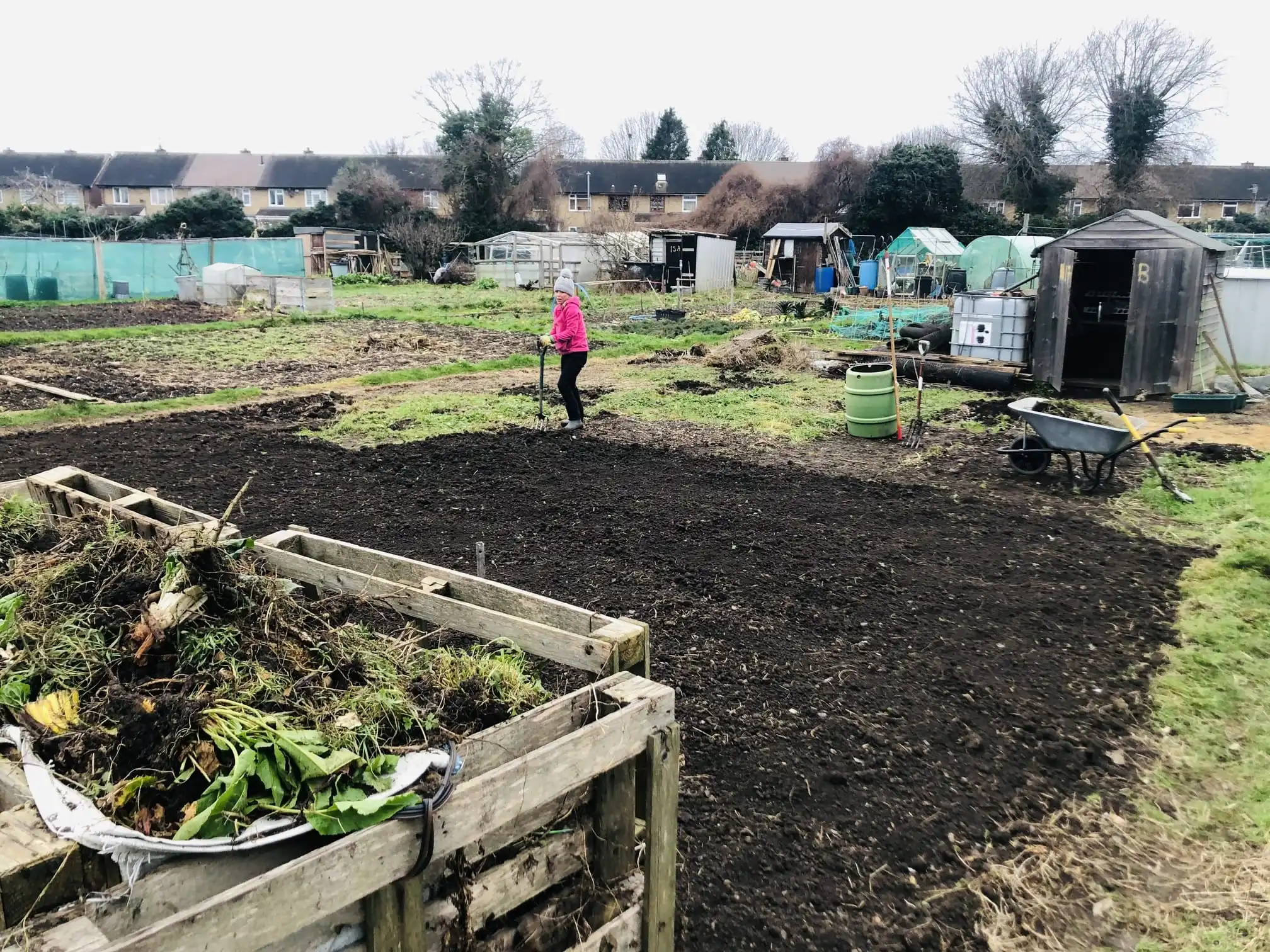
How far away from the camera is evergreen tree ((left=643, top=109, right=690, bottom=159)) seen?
80.1m

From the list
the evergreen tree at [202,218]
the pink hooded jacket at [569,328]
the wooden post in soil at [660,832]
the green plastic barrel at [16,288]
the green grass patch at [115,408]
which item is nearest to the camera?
the wooden post in soil at [660,832]

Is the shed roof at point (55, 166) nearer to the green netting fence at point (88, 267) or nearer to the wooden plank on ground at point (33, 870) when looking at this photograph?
the green netting fence at point (88, 267)

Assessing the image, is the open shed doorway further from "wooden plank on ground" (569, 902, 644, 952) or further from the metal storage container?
"wooden plank on ground" (569, 902, 644, 952)

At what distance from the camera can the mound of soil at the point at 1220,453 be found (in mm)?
11500

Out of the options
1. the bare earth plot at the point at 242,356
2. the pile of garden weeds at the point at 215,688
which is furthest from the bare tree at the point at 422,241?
the pile of garden weeds at the point at 215,688

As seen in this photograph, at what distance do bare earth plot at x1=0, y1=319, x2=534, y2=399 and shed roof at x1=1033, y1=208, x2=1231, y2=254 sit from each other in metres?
12.1

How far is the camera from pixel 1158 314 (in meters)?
16.2

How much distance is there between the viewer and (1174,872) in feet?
13.2

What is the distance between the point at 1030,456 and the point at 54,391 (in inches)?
584

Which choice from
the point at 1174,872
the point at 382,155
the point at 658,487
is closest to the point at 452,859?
the point at 1174,872

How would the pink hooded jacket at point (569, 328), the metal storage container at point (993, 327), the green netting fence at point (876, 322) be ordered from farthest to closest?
the green netting fence at point (876, 322), the metal storage container at point (993, 327), the pink hooded jacket at point (569, 328)

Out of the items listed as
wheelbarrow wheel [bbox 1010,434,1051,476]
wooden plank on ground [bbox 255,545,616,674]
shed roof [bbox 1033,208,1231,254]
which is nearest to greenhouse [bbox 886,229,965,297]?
shed roof [bbox 1033,208,1231,254]

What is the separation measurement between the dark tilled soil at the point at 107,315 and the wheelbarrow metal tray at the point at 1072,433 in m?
23.5

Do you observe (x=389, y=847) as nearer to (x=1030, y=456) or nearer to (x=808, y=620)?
(x=808, y=620)
